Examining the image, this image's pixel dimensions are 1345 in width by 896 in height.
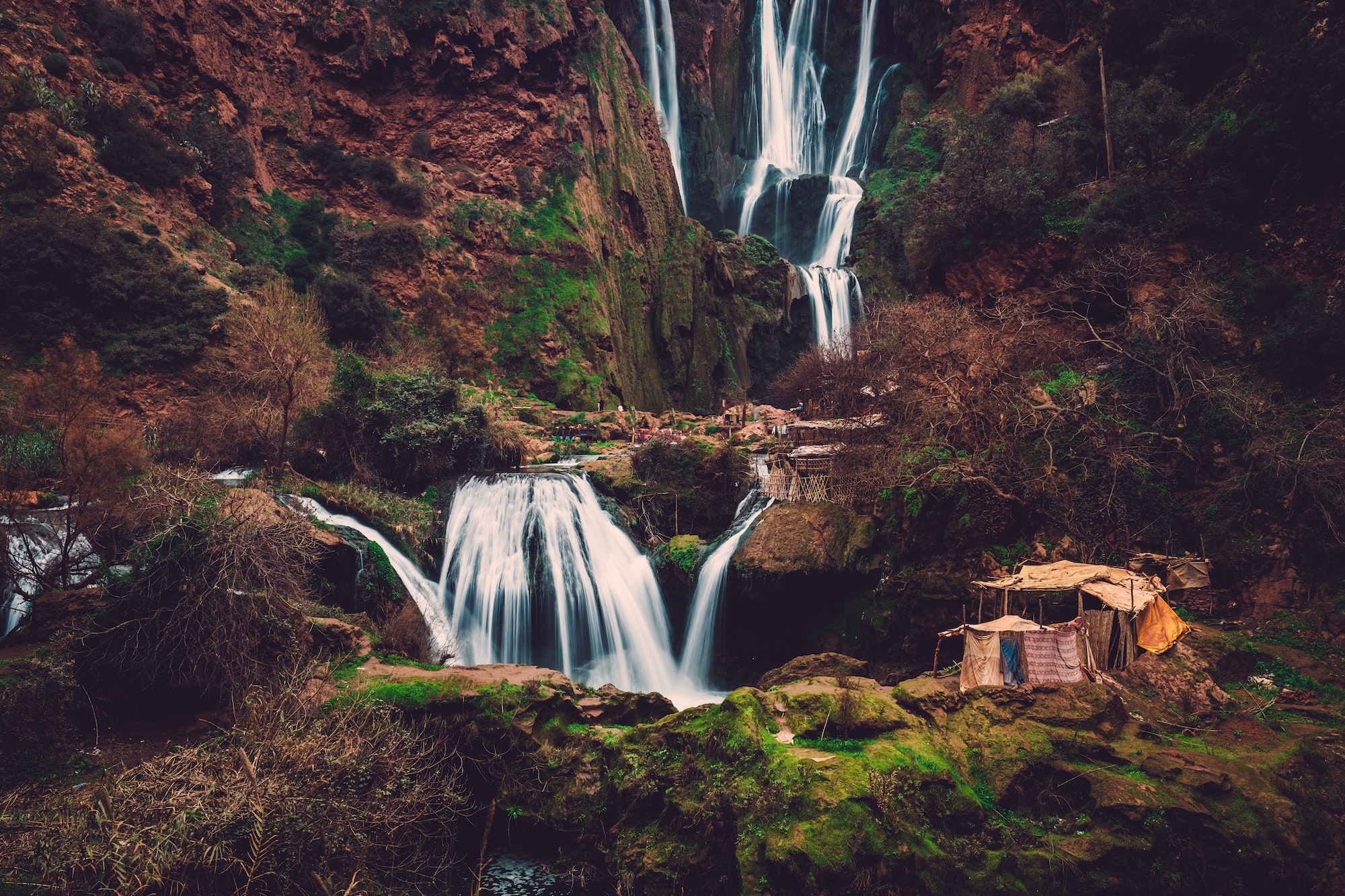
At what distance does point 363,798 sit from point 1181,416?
17.1 meters

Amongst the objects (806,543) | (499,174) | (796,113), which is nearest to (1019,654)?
(806,543)

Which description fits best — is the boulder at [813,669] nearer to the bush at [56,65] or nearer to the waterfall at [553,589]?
the waterfall at [553,589]

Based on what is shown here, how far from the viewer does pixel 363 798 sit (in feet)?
26.2

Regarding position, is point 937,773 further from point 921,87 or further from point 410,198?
point 921,87

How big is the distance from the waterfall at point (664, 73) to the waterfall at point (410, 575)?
39771mm

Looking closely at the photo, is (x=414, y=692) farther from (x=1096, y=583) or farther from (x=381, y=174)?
(x=381, y=174)

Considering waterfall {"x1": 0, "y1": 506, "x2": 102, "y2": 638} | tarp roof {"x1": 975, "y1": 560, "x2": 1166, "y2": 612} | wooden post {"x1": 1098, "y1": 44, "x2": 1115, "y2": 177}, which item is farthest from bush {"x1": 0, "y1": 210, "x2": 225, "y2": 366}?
wooden post {"x1": 1098, "y1": 44, "x2": 1115, "y2": 177}

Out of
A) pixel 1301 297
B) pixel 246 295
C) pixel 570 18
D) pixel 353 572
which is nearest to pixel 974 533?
pixel 1301 297

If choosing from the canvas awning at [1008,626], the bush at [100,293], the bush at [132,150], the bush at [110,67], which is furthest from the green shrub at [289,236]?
the canvas awning at [1008,626]

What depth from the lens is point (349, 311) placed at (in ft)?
86.2

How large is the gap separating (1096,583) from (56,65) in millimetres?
34158

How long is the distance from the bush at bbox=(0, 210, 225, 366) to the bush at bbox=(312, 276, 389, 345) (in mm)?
4760

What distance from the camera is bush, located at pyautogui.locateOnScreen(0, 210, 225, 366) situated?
18.5 m

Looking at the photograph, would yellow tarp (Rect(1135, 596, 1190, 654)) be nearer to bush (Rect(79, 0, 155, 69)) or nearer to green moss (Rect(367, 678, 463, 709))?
green moss (Rect(367, 678, 463, 709))
